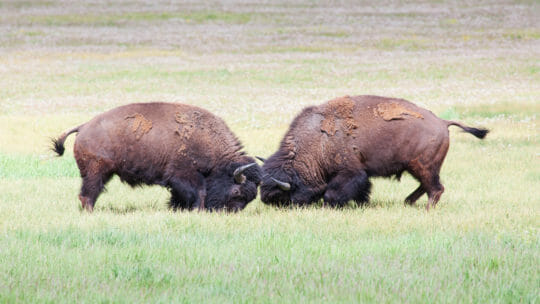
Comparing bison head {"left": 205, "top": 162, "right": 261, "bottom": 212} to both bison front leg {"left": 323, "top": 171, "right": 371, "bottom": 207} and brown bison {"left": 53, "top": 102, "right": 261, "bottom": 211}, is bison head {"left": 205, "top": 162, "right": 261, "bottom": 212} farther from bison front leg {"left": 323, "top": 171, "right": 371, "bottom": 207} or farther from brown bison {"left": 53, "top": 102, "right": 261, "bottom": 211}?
bison front leg {"left": 323, "top": 171, "right": 371, "bottom": 207}

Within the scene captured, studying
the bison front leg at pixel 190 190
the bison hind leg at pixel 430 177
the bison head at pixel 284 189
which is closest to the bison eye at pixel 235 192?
the bison front leg at pixel 190 190

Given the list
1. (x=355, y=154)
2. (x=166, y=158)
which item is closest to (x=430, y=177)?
(x=355, y=154)

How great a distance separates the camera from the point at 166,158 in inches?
396

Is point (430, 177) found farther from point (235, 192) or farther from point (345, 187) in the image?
point (235, 192)

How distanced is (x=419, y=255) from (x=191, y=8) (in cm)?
6401

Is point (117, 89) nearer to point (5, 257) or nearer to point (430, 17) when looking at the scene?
point (5, 257)

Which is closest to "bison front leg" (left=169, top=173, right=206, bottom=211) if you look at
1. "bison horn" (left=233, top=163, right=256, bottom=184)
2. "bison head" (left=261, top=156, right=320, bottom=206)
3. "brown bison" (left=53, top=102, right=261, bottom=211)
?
"brown bison" (left=53, top=102, right=261, bottom=211)

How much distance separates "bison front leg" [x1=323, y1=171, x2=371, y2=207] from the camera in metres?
10.3

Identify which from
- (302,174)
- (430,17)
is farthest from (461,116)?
(430,17)

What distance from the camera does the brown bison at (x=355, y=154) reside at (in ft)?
33.6

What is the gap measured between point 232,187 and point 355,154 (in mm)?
→ 1781

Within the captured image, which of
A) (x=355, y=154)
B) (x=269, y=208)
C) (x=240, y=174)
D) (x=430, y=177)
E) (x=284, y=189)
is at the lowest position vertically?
(x=269, y=208)

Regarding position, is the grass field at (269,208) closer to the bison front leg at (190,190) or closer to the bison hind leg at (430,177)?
the bison hind leg at (430,177)

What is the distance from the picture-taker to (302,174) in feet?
34.2
